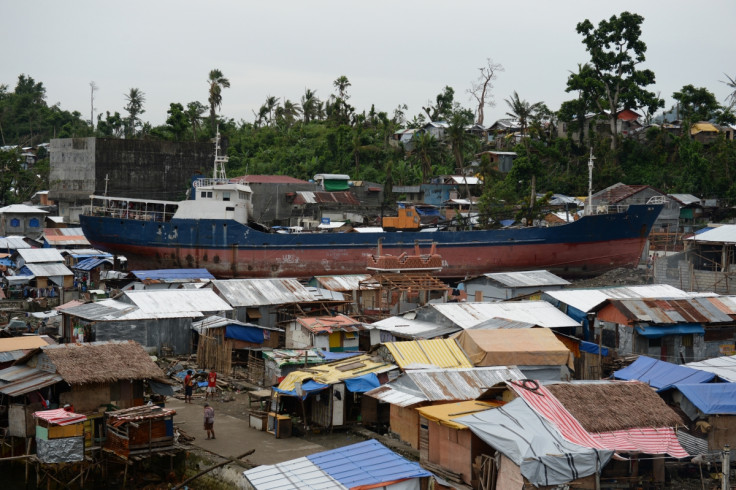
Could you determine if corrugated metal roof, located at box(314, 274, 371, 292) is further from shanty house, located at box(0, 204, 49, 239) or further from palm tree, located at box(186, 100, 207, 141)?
palm tree, located at box(186, 100, 207, 141)

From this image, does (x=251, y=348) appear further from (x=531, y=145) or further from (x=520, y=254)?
(x=531, y=145)

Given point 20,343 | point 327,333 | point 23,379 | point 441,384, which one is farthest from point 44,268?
point 441,384

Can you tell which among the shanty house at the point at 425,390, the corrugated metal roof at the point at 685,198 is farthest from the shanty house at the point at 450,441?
the corrugated metal roof at the point at 685,198

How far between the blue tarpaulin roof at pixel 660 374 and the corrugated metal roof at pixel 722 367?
31 cm

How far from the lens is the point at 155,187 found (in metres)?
58.0

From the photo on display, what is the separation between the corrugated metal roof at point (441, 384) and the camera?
1550cm

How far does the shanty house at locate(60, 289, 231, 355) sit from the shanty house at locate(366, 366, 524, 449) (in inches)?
380

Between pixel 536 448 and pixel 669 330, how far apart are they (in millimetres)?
10237

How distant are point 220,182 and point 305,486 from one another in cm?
3116

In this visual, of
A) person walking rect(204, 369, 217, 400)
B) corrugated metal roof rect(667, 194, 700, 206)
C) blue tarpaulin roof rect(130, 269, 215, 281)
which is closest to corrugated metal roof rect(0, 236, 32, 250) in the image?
blue tarpaulin roof rect(130, 269, 215, 281)

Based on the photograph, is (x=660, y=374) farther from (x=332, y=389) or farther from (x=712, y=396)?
(x=332, y=389)

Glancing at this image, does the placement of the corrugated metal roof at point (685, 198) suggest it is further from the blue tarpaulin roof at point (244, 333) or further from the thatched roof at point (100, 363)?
the thatched roof at point (100, 363)

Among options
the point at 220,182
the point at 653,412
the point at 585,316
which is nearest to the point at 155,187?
the point at 220,182

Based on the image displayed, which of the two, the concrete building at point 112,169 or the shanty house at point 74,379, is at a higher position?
the concrete building at point 112,169
